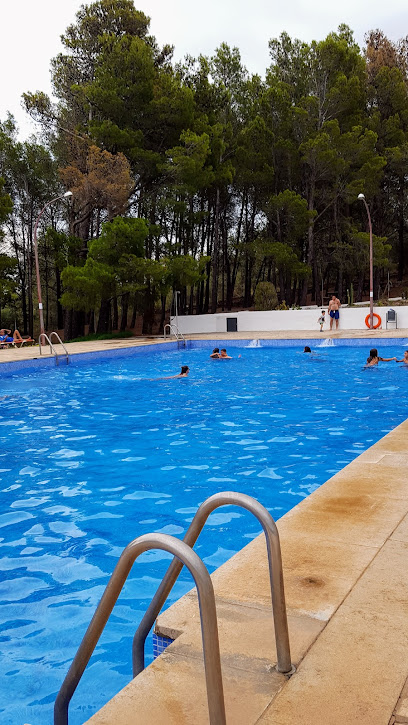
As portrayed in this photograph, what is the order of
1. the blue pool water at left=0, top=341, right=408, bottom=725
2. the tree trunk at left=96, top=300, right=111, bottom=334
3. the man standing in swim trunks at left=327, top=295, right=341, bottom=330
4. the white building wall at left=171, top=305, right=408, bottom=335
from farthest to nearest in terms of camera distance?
the tree trunk at left=96, top=300, right=111, bottom=334, the white building wall at left=171, top=305, right=408, bottom=335, the man standing in swim trunks at left=327, top=295, right=341, bottom=330, the blue pool water at left=0, top=341, right=408, bottom=725

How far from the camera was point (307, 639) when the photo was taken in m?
2.24

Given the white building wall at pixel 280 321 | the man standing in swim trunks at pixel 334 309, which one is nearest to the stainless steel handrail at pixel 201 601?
the man standing in swim trunks at pixel 334 309

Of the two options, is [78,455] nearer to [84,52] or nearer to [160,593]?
[160,593]

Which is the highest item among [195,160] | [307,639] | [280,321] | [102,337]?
[195,160]

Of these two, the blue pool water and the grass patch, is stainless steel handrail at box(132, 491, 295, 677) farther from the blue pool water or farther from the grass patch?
the grass patch

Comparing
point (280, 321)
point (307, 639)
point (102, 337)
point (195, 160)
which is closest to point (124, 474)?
point (307, 639)

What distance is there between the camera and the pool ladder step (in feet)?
5.13

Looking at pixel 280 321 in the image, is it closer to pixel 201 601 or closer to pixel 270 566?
pixel 270 566

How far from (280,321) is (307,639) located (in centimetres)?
2566

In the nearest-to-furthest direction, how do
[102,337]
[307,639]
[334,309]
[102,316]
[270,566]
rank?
1. [270,566]
2. [307,639]
3. [334,309]
4. [102,337]
5. [102,316]

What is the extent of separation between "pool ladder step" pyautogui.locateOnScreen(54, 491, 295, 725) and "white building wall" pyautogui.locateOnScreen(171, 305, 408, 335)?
23.8 m

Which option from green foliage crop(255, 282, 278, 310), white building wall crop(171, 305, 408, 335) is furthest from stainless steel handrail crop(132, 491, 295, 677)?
green foliage crop(255, 282, 278, 310)

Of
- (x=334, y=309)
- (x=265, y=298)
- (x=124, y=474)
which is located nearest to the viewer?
(x=124, y=474)

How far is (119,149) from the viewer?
27266 mm
